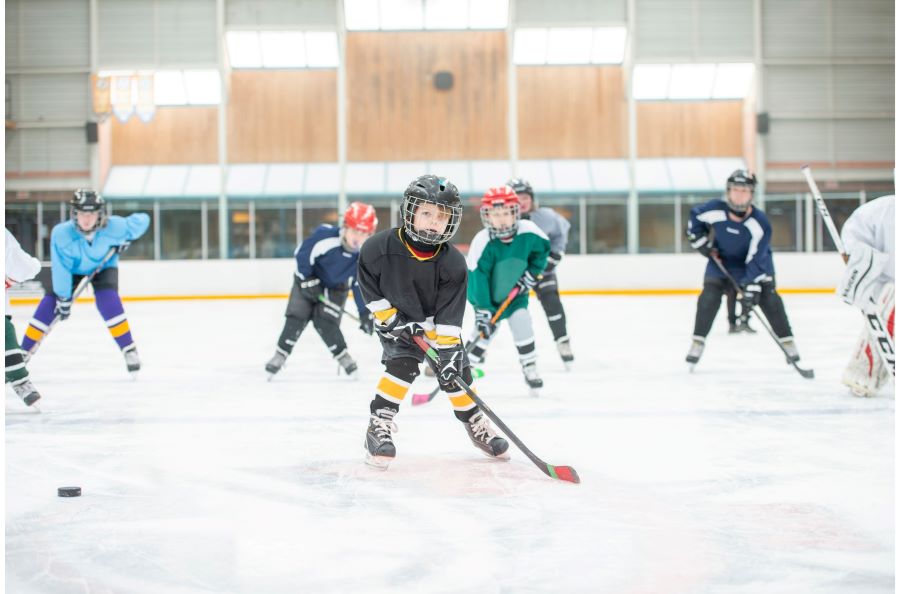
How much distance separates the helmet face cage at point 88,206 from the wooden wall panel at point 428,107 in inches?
440

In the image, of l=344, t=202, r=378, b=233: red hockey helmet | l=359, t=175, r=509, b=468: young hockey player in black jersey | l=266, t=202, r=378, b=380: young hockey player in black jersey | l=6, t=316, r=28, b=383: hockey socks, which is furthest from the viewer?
l=266, t=202, r=378, b=380: young hockey player in black jersey

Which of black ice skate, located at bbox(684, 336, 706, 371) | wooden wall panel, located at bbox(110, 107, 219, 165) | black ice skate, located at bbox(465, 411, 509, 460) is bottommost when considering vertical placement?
black ice skate, located at bbox(465, 411, 509, 460)

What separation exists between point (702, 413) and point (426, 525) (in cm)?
193

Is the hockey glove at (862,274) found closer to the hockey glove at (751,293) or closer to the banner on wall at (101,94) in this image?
the hockey glove at (751,293)

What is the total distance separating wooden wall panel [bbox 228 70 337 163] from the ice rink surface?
36.2ft

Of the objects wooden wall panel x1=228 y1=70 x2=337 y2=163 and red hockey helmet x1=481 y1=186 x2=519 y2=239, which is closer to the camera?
red hockey helmet x1=481 y1=186 x2=519 y2=239

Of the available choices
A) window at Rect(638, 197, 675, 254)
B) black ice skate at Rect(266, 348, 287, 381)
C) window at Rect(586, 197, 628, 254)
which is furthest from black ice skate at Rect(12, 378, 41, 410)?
window at Rect(638, 197, 675, 254)

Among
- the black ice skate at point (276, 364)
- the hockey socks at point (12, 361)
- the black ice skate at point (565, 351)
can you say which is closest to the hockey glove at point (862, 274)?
the black ice skate at point (565, 351)

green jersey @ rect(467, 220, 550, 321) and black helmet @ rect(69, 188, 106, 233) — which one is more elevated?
black helmet @ rect(69, 188, 106, 233)

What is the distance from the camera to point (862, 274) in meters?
2.75

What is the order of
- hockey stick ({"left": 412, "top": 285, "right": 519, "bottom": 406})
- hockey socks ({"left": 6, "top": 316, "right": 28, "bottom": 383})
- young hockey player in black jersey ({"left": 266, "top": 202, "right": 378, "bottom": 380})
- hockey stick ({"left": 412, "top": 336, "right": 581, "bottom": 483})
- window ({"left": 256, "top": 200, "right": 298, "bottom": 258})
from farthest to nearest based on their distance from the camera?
window ({"left": 256, "top": 200, "right": 298, "bottom": 258})
young hockey player in black jersey ({"left": 266, "top": 202, "right": 378, "bottom": 380})
hockey stick ({"left": 412, "top": 285, "right": 519, "bottom": 406})
hockey socks ({"left": 6, "top": 316, "right": 28, "bottom": 383})
hockey stick ({"left": 412, "top": 336, "right": 581, "bottom": 483})

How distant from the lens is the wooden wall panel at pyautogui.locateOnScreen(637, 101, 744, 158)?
52.1ft

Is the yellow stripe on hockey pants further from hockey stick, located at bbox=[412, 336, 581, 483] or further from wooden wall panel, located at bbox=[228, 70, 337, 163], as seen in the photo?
wooden wall panel, located at bbox=[228, 70, 337, 163]

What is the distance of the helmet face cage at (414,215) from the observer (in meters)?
2.71
